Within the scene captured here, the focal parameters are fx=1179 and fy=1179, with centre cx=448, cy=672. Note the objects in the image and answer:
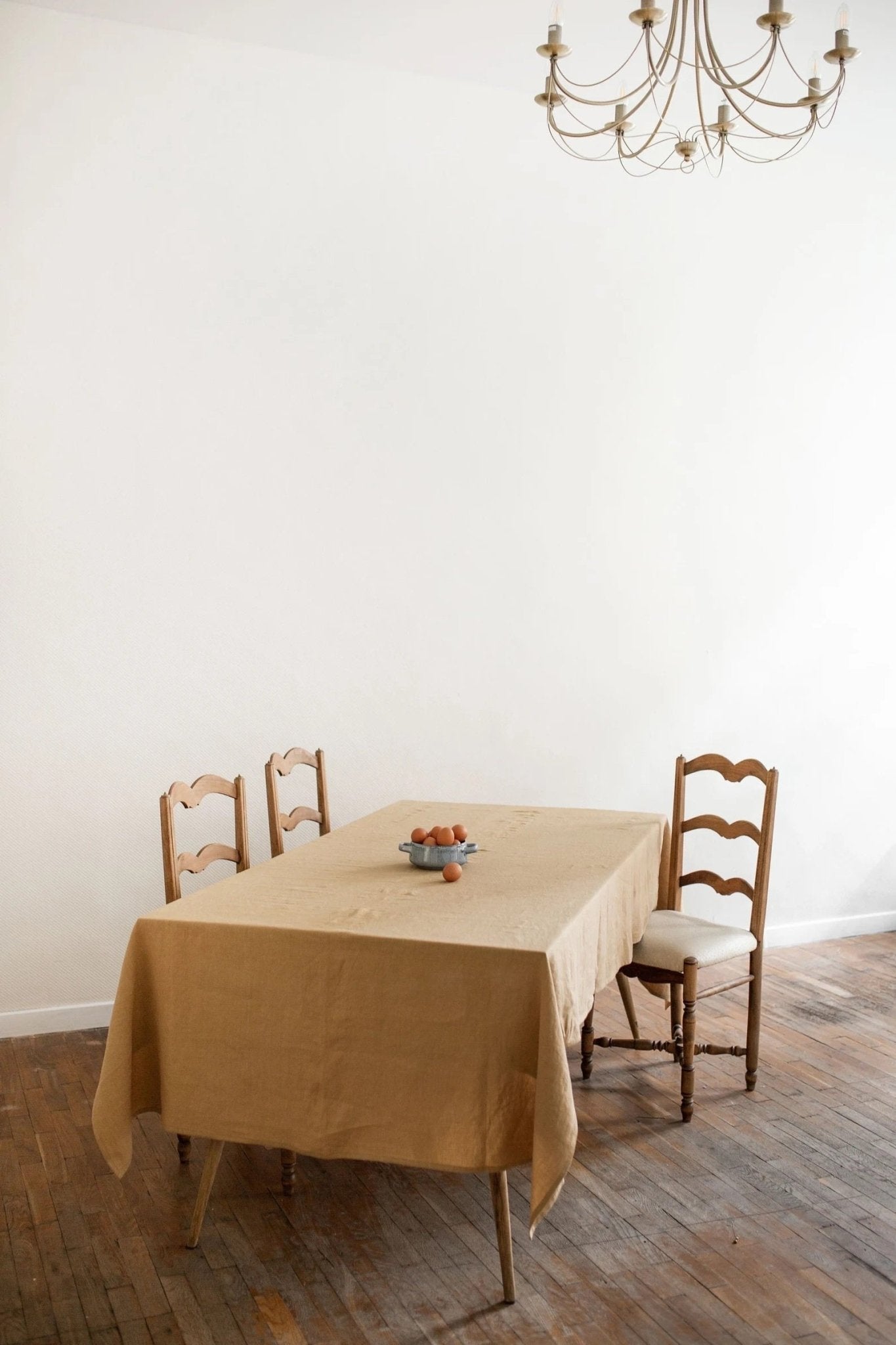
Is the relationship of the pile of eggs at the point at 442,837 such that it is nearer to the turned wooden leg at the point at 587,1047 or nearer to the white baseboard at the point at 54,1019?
the turned wooden leg at the point at 587,1047

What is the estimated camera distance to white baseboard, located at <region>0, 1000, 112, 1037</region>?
3.75 metres

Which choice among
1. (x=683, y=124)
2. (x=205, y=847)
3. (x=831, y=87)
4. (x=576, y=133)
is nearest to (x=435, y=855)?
(x=205, y=847)

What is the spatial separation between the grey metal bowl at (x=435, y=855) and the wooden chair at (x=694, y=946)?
0.70 meters

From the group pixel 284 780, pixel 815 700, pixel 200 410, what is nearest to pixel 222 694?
pixel 284 780

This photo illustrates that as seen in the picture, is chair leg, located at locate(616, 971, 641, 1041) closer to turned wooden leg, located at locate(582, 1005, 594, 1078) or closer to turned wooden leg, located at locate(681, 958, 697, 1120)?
turned wooden leg, located at locate(582, 1005, 594, 1078)

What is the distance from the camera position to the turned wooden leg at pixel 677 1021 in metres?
3.34

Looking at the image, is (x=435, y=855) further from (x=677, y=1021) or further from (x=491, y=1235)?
(x=677, y=1021)

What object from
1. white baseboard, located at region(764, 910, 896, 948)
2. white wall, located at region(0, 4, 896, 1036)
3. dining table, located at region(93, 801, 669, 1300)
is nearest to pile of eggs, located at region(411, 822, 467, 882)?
dining table, located at region(93, 801, 669, 1300)

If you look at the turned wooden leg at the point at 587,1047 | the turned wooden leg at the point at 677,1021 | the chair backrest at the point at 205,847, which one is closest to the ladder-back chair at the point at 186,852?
the chair backrest at the point at 205,847

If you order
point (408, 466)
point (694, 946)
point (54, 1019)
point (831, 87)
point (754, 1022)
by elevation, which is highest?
point (831, 87)

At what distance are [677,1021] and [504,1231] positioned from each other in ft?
4.57

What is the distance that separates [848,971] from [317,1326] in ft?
A: 9.31

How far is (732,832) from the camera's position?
3.46 meters

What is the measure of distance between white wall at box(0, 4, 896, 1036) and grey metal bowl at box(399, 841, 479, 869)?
1.33 meters
